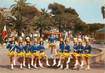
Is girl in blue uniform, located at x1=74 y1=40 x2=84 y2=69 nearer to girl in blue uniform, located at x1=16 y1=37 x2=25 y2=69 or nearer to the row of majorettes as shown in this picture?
the row of majorettes

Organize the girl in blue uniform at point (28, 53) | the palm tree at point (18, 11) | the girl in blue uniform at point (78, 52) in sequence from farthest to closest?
the palm tree at point (18, 11) < the girl in blue uniform at point (28, 53) < the girl in blue uniform at point (78, 52)

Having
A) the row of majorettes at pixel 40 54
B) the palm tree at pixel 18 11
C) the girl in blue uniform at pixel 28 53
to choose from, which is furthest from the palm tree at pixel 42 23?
the row of majorettes at pixel 40 54

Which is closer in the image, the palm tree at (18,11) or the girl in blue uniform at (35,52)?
the girl in blue uniform at (35,52)

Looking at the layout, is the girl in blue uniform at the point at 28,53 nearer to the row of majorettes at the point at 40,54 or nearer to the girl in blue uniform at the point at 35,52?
the row of majorettes at the point at 40,54

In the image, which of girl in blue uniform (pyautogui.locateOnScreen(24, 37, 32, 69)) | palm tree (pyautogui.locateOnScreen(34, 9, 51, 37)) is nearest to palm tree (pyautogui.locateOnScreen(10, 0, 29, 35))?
palm tree (pyautogui.locateOnScreen(34, 9, 51, 37))

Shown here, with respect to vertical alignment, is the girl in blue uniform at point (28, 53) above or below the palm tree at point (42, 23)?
below

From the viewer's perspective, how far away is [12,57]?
17.7m

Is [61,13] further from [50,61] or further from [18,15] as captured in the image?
[50,61]

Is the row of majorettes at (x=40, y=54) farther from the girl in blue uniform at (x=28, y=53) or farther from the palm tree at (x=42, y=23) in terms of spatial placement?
the palm tree at (x=42, y=23)

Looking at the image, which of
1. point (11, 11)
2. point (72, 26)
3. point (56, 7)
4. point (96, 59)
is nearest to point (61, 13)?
point (56, 7)

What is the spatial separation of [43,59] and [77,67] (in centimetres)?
161

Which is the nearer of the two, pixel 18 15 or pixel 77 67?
pixel 77 67

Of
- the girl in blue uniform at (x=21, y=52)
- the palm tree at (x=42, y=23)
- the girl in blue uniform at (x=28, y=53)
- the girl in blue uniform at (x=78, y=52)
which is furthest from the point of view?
the palm tree at (x=42, y=23)

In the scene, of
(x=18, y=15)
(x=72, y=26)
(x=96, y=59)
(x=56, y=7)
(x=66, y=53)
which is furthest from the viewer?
(x=56, y=7)
